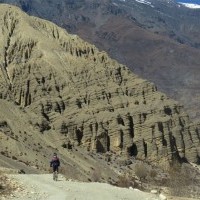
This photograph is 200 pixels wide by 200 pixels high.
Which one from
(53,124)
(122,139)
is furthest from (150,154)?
(53,124)

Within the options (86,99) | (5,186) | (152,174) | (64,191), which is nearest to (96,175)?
(152,174)

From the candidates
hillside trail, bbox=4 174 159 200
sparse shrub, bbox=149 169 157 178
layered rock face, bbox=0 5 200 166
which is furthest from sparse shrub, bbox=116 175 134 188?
hillside trail, bbox=4 174 159 200

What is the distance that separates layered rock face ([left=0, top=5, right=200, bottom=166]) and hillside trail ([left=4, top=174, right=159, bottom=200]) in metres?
49.4

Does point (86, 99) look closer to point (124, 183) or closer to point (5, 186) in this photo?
point (124, 183)

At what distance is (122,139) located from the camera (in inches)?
3349

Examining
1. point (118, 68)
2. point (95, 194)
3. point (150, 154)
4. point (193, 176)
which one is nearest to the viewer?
point (95, 194)

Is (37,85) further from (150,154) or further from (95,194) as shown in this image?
(95,194)

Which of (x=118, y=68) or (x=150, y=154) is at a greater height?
(x=118, y=68)

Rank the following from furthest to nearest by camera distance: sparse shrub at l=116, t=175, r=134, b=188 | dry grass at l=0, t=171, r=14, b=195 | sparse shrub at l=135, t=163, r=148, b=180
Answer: sparse shrub at l=135, t=163, r=148, b=180 < sparse shrub at l=116, t=175, r=134, b=188 < dry grass at l=0, t=171, r=14, b=195

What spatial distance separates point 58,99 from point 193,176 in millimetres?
20204

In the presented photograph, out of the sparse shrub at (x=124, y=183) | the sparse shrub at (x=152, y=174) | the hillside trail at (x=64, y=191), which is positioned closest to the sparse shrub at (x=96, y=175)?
the sparse shrub at (x=124, y=183)

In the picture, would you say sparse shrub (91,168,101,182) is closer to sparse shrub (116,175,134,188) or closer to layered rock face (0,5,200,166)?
sparse shrub (116,175,134,188)

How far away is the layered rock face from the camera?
83.9m

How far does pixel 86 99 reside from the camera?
8875cm
